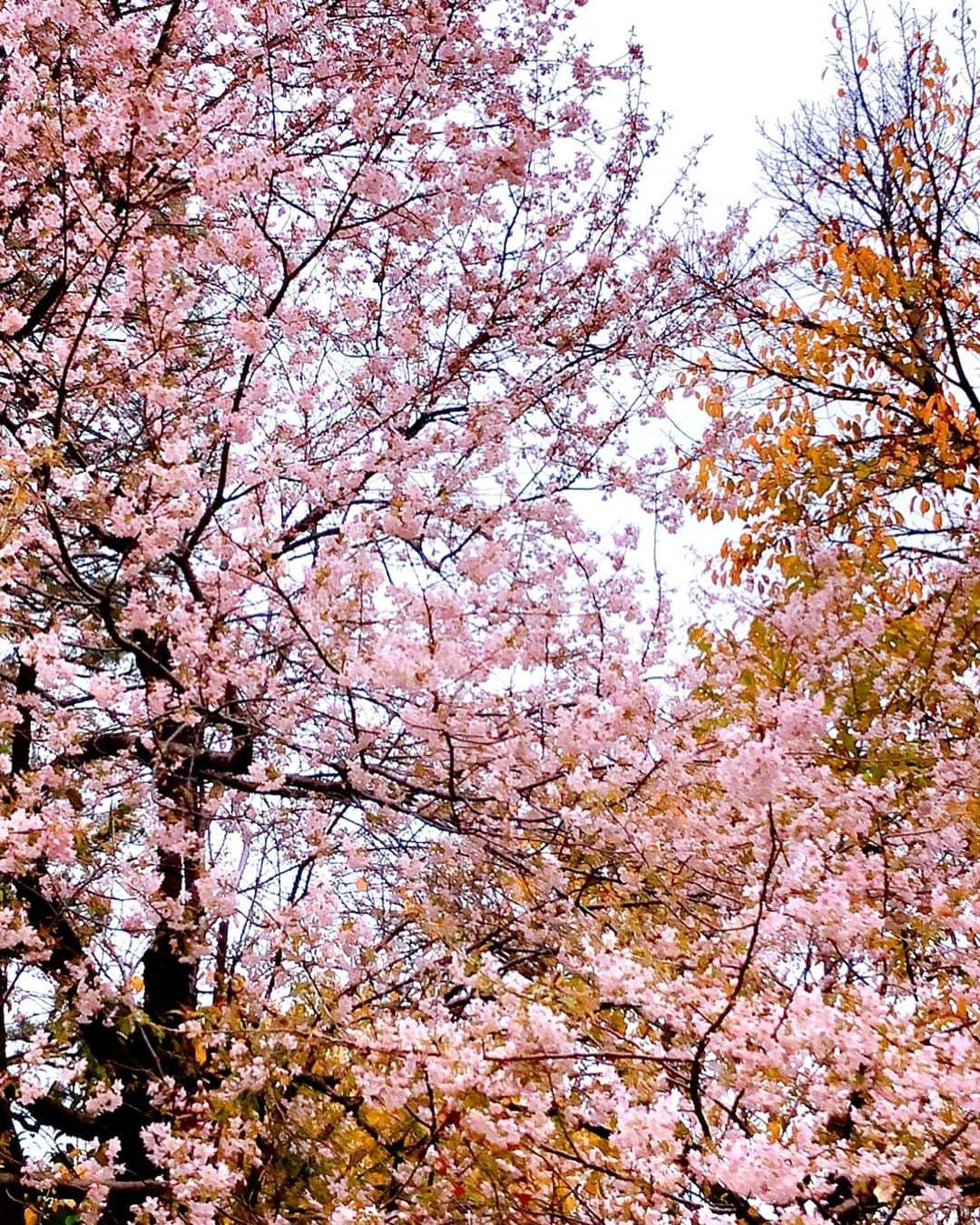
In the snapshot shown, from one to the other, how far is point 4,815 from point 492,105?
14.6 ft

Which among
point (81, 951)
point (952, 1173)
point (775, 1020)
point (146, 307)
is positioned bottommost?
point (952, 1173)

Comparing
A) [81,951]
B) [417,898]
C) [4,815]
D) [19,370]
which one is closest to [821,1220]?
[417,898]

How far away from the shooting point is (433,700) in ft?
11.6

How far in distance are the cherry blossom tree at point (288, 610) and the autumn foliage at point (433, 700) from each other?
0.10 feet

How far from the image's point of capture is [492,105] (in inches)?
238

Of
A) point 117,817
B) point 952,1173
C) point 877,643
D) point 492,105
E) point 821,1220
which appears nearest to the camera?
point 821,1220

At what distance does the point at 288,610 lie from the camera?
393cm

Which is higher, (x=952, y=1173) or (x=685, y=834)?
(x=685, y=834)

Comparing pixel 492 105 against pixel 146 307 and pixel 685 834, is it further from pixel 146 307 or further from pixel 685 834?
pixel 685 834

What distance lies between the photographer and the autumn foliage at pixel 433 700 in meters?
2.60

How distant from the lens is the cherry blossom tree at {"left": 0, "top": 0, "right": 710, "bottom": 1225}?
358 centimetres

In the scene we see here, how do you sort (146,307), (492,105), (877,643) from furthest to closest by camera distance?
(492,105) < (877,643) < (146,307)

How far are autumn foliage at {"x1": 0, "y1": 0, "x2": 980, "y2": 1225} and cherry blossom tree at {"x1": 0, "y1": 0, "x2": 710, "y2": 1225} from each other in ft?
0.10

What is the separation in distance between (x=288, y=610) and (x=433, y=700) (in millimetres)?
723
